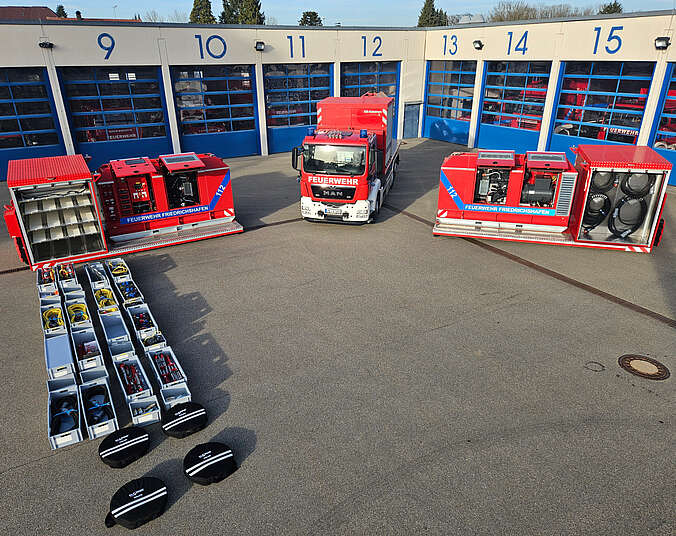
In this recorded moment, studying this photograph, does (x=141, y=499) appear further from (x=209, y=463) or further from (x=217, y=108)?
(x=217, y=108)

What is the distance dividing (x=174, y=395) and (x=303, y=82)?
1956 centimetres

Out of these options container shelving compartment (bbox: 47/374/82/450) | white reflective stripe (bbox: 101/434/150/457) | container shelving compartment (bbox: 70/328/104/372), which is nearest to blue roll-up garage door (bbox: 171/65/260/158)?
container shelving compartment (bbox: 70/328/104/372)

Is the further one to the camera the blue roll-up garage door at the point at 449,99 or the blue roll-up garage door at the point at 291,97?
the blue roll-up garage door at the point at 449,99

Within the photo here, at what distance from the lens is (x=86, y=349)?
7.29 meters

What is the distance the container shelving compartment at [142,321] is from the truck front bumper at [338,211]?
19.0 ft

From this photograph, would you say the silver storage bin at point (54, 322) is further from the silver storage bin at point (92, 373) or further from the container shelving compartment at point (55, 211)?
the container shelving compartment at point (55, 211)

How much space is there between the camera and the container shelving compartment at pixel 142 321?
7570 millimetres

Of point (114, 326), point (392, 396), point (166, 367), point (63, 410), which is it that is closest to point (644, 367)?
point (392, 396)

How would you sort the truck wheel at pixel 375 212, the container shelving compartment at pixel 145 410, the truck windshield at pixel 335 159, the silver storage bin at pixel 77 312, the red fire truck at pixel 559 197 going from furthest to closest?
the truck wheel at pixel 375 212, the truck windshield at pixel 335 159, the red fire truck at pixel 559 197, the silver storage bin at pixel 77 312, the container shelving compartment at pixel 145 410

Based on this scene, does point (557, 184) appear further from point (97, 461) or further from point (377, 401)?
point (97, 461)

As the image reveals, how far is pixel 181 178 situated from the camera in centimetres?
1206

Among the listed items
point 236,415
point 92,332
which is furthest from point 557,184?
point 92,332

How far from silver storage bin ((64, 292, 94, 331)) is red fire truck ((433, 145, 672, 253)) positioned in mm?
8398

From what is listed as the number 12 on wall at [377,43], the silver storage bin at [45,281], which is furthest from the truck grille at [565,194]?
the number 12 on wall at [377,43]
